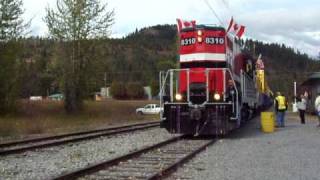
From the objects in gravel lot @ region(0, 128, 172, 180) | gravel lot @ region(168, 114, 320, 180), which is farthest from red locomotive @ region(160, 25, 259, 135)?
gravel lot @ region(0, 128, 172, 180)

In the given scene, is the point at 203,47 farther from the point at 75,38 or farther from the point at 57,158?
the point at 75,38

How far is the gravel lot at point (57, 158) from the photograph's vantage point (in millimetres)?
11502

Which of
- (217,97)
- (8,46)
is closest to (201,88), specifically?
(217,97)

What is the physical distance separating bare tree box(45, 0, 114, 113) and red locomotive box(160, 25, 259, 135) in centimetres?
2802

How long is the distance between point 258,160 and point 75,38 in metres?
36.6

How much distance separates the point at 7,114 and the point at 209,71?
2718 cm

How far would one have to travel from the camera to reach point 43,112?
1898 inches

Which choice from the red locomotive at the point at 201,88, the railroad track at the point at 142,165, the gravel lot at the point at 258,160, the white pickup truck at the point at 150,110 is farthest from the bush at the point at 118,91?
the railroad track at the point at 142,165

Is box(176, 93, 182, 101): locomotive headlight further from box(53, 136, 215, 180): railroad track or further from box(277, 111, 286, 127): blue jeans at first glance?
box(277, 111, 286, 127): blue jeans

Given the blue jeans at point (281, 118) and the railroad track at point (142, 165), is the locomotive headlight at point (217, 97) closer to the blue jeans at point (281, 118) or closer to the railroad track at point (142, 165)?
the railroad track at point (142, 165)

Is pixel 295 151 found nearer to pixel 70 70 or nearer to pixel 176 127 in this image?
pixel 176 127

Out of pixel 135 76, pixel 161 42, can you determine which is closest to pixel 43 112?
pixel 135 76

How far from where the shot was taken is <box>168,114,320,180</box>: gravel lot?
1107cm

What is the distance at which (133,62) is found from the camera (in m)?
144
